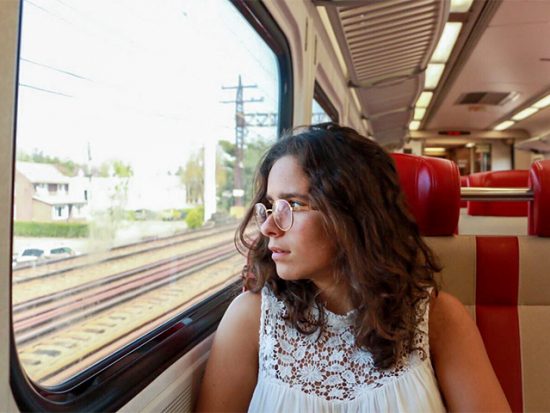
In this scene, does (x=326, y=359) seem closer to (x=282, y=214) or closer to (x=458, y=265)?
(x=282, y=214)

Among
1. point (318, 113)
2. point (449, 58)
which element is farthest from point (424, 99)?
point (318, 113)

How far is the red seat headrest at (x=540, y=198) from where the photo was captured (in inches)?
53.9

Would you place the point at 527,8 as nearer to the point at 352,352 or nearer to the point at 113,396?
the point at 352,352

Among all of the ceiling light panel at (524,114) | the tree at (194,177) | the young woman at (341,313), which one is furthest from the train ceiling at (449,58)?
the young woman at (341,313)

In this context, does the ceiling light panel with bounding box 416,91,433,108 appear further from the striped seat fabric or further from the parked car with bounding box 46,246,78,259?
the parked car with bounding box 46,246,78,259

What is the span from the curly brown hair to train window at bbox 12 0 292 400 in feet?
1.26

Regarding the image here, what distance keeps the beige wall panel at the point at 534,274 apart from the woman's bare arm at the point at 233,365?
2.77 feet

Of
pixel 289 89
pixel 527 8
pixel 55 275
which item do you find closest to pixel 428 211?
pixel 55 275

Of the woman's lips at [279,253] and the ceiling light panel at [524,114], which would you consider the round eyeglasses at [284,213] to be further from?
the ceiling light panel at [524,114]

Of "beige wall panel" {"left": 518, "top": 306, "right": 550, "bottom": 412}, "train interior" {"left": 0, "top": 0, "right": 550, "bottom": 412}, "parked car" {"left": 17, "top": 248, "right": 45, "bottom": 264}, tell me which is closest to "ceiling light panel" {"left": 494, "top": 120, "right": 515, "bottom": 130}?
"train interior" {"left": 0, "top": 0, "right": 550, "bottom": 412}

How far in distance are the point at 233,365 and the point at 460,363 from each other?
0.51 meters

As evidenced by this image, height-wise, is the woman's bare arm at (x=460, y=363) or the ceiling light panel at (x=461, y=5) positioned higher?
the ceiling light panel at (x=461, y=5)

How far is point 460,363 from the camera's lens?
1.00 metres

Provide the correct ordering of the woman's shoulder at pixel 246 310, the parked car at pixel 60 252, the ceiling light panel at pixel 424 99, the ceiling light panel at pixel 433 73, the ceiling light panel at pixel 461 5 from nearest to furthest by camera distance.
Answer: the parked car at pixel 60 252, the woman's shoulder at pixel 246 310, the ceiling light panel at pixel 461 5, the ceiling light panel at pixel 433 73, the ceiling light panel at pixel 424 99
